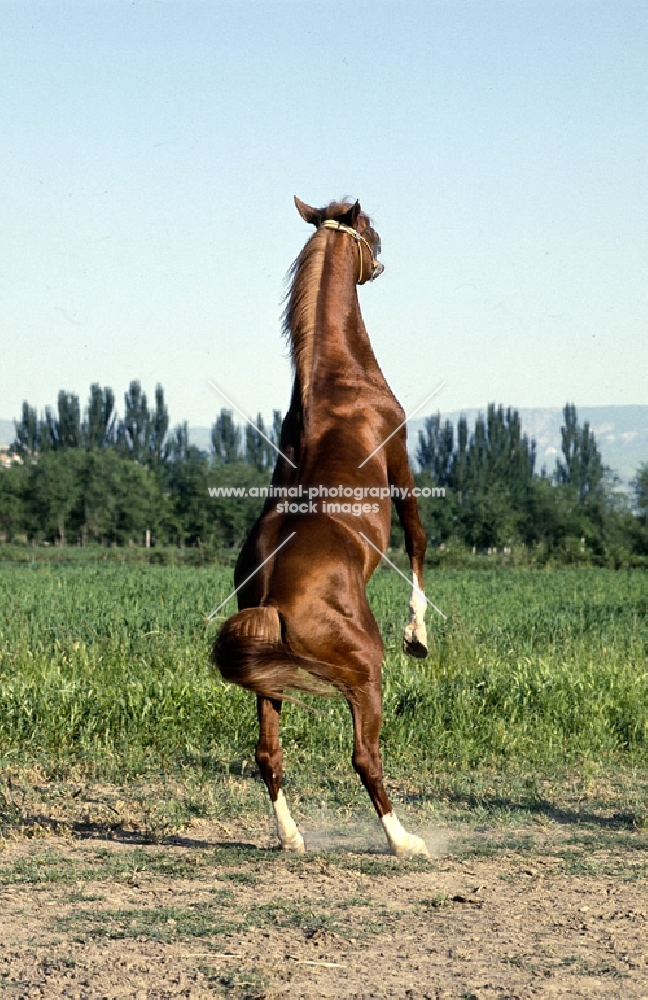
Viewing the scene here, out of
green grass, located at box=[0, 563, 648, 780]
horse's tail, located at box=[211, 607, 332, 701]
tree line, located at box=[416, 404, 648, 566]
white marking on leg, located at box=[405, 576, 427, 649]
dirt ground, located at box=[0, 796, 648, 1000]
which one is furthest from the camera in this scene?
tree line, located at box=[416, 404, 648, 566]

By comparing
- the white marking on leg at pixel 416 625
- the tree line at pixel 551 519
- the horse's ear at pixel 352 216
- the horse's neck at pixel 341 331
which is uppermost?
the tree line at pixel 551 519

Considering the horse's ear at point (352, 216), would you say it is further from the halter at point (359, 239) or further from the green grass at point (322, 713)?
the green grass at point (322, 713)

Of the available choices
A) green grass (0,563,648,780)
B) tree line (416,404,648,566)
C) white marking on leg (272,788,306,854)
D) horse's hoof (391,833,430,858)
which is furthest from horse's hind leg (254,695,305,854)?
tree line (416,404,648,566)

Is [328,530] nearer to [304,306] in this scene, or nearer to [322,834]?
[304,306]

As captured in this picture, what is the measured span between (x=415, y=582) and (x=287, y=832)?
5.19 ft

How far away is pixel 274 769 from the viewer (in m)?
5.44

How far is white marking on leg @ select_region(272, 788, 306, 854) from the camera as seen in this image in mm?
5410

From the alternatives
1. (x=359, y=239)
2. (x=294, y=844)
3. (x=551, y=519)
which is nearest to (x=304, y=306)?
(x=359, y=239)

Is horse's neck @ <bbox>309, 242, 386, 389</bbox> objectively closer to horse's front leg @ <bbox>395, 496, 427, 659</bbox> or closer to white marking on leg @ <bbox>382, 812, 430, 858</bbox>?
horse's front leg @ <bbox>395, 496, 427, 659</bbox>

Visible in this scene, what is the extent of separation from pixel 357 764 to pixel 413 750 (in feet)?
8.63

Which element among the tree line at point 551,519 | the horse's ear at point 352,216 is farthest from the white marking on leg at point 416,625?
the tree line at point 551,519

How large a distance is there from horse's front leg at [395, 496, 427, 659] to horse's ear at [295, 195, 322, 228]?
68.6 inches

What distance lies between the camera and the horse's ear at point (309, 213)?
6309 millimetres

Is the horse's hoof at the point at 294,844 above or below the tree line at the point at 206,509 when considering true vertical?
below
